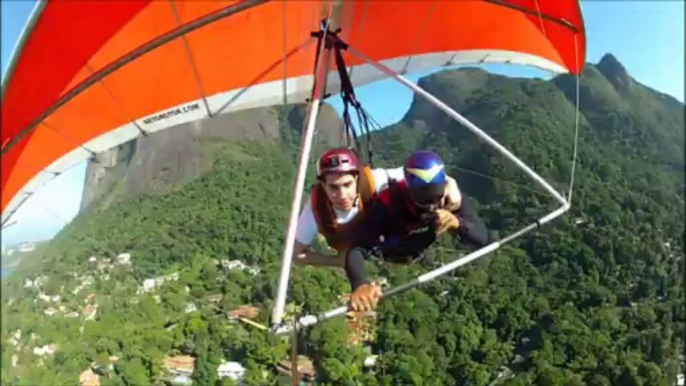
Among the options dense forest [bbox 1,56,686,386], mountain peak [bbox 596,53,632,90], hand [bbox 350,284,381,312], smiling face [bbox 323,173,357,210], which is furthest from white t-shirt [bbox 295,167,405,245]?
mountain peak [bbox 596,53,632,90]

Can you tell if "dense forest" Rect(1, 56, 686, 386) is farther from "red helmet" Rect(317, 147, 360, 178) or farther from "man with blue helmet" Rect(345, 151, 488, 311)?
"red helmet" Rect(317, 147, 360, 178)

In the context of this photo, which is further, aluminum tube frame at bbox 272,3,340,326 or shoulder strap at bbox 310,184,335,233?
shoulder strap at bbox 310,184,335,233

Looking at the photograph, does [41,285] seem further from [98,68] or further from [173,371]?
[98,68]

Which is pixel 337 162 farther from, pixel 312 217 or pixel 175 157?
pixel 175 157

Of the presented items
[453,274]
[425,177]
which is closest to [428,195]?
[425,177]

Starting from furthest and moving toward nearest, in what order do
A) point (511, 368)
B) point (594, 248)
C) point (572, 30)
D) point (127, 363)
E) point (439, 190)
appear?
point (594, 248) → point (127, 363) → point (511, 368) → point (572, 30) → point (439, 190)

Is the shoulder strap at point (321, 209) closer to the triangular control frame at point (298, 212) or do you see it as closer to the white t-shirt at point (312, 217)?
the white t-shirt at point (312, 217)

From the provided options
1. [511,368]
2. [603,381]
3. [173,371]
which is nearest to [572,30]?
[511,368]
